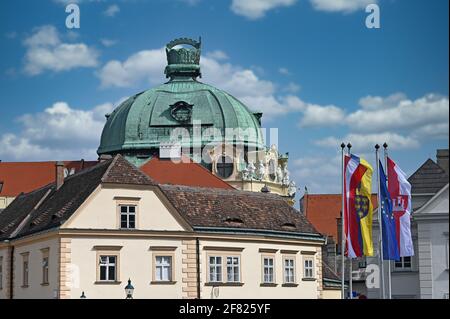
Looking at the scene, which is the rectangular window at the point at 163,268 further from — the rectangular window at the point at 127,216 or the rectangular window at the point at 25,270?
the rectangular window at the point at 25,270

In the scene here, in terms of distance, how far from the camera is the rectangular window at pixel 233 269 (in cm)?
4075

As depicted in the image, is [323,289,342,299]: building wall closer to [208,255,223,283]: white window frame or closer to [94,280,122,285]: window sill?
[208,255,223,283]: white window frame

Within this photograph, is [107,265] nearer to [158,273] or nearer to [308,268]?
[158,273]

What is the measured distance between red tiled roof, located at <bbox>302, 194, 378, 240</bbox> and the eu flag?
46960mm

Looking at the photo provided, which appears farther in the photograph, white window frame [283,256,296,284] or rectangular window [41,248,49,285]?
white window frame [283,256,296,284]

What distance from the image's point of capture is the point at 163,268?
39.1 metres

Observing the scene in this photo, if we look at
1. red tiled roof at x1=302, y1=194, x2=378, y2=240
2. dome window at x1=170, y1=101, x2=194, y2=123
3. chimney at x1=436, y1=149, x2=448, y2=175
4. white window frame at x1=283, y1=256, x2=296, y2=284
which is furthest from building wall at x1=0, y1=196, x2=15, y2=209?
chimney at x1=436, y1=149, x2=448, y2=175

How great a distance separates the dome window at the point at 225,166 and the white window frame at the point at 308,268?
32.1 m

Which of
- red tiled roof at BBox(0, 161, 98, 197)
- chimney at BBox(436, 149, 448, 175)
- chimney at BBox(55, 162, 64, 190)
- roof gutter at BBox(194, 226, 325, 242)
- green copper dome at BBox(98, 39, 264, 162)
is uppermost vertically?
green copper dome at BBox(98, 39, 264, 162)

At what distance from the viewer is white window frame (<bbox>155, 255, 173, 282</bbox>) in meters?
39.0

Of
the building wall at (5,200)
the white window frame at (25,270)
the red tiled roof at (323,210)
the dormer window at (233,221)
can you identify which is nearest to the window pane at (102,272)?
the white window frame at (25,270)

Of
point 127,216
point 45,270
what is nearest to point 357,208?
point 127,216

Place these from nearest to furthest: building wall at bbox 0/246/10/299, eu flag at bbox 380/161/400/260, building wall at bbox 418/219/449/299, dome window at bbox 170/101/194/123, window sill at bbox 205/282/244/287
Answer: eu flag at bbox 380/161/400/260 < building wall at bbox 418/219/449/299 < window sill at bbox 205/282/244/287 < building wall at bbox 0/246/10/299 < dome window at bbox 170/101/194/123
